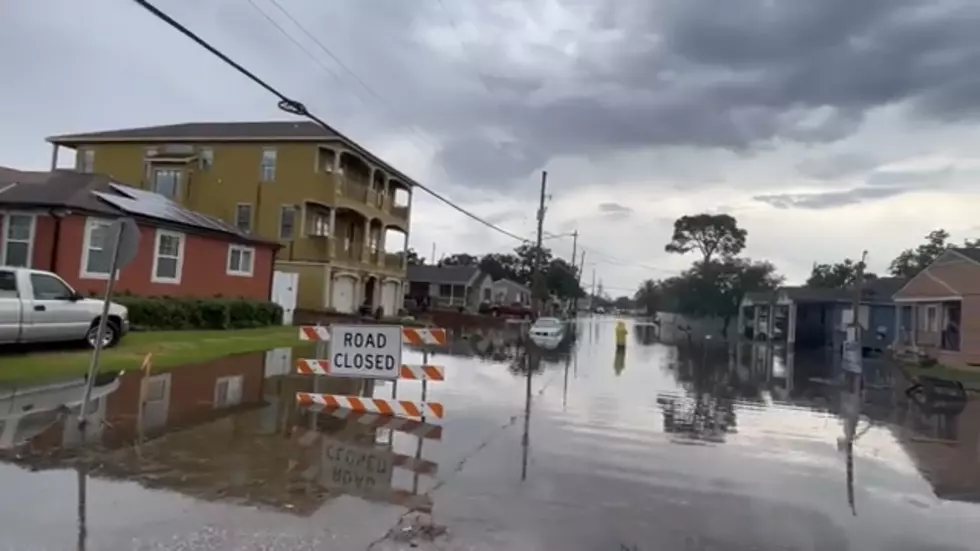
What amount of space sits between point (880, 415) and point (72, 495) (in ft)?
51.1

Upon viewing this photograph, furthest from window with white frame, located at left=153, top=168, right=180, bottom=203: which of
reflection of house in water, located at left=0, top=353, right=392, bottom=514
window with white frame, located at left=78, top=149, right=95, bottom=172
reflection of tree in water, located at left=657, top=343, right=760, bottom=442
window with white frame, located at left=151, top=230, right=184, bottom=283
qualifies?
reflection of house in water, located at left=0, top=353, right=392, bottom=514

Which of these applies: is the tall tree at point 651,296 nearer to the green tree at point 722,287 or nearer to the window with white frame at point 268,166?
the green tree at point 722,287

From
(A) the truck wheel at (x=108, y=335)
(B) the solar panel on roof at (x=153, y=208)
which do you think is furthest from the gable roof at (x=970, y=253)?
(A) the truck wheel at (x=108, y=335)

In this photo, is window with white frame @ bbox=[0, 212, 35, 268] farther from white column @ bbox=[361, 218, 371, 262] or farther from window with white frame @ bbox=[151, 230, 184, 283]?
white column @ bbox=[361, 218, 371, 262]

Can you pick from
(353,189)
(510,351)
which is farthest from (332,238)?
(510,351)

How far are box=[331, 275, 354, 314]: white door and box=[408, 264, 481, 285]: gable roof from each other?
3778 cm

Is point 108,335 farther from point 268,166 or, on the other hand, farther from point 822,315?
point 822,315

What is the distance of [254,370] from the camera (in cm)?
1827

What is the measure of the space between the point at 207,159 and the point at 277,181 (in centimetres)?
450

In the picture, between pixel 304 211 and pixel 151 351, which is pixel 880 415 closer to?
pixel 151 351

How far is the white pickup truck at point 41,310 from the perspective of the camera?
1565cm

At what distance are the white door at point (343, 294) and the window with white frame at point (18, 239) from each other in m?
21.1

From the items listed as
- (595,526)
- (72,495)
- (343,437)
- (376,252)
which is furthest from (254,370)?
(376,252)

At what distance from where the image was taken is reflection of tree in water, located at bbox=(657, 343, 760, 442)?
13531 millimetres
